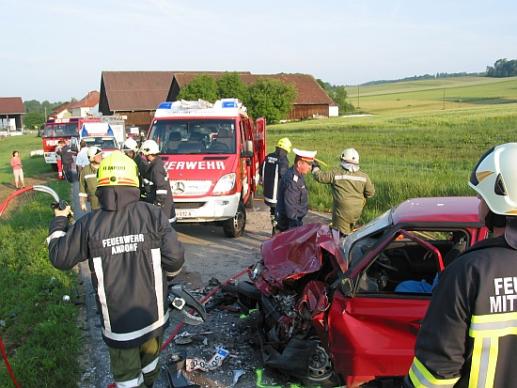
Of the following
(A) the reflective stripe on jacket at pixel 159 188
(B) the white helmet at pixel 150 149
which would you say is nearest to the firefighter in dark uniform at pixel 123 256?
(A) the reflective stripe on jacket at pixel 159 188

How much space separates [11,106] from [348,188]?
99.8 meters

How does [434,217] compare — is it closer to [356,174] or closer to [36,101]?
[356,174]

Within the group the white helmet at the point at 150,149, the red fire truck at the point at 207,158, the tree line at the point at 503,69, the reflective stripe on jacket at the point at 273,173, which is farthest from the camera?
the tree line at the point at 503,69

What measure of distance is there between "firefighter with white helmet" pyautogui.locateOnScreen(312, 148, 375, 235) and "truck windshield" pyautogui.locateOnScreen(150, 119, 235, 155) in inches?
120

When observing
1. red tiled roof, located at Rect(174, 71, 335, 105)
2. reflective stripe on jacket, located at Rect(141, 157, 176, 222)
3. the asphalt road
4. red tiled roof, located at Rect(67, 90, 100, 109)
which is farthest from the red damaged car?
red tiled roof, located at Rect(67, 90, 100, 109)

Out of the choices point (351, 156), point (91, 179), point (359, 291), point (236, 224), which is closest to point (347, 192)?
point (351, 156)

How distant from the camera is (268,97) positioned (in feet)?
183

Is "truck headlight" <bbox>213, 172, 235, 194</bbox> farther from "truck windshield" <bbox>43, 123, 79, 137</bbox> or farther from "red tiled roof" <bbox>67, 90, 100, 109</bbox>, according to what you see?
"red tiled roof" <bbox>67, 90, 100, 109</bbox>

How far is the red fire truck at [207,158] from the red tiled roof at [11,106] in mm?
93002

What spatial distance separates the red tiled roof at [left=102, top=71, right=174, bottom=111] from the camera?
57312mm

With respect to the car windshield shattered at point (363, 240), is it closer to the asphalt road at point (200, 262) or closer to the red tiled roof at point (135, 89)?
the asphalt road at point (200, 262)

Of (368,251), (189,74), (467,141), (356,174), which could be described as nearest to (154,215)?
(368,251)

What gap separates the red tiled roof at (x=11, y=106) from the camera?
91500mm

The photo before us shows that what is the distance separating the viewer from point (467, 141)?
26.3 metres
